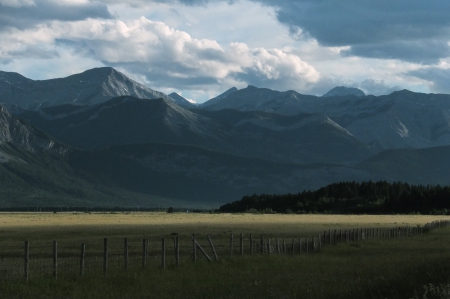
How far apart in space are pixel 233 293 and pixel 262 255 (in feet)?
44.2

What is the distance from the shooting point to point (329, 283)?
26.3m

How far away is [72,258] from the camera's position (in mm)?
40531

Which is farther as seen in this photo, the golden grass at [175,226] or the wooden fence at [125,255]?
the golden grass at [175,226]

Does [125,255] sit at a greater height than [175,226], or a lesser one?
lesser

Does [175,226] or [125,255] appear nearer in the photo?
[125,255]

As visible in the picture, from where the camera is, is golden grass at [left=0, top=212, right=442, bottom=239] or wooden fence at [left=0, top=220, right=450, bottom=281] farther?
golden grass at [left=0, top=212, right=442, bottom=239]

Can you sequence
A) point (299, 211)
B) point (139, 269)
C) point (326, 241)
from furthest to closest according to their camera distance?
point (299, 211), point (326, 241), point (139, 269)

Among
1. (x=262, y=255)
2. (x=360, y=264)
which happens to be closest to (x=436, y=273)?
(x=360, y=264)

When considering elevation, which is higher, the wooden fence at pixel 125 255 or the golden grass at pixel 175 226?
the golden grass at pixel 175 226

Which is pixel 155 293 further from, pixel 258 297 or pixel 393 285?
pixel 393 285

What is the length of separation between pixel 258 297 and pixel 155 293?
3.73 m

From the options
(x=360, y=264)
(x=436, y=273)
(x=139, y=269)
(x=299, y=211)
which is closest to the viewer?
(x=436, y=273)

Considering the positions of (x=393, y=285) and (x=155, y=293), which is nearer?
(x=393, y=285)

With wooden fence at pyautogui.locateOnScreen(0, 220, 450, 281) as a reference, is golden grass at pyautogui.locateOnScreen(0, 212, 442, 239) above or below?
above
